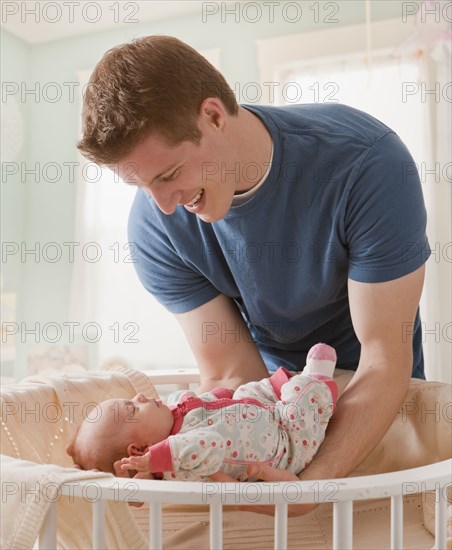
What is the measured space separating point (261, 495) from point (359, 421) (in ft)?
1.36

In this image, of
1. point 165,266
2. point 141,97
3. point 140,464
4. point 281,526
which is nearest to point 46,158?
point 165,266

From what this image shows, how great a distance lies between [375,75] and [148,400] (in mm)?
2813

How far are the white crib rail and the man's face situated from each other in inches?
19.9

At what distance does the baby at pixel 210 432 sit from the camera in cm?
93

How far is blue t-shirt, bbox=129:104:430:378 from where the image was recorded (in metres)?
1.16

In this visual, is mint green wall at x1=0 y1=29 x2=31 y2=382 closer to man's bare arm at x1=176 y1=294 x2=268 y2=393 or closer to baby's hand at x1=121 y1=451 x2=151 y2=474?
man's bare arm at x1=176 y1=294 x2=268 y2=393

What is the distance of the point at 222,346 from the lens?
1410 millimetres

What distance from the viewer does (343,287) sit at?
131cm

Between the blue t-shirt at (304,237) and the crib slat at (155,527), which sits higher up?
the blue t-shirt at (304,237)

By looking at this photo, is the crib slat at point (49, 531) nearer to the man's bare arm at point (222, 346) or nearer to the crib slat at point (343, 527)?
the crib slat at point (343, 527)

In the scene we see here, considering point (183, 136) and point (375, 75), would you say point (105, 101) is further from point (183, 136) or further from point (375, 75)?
point (375, 75)

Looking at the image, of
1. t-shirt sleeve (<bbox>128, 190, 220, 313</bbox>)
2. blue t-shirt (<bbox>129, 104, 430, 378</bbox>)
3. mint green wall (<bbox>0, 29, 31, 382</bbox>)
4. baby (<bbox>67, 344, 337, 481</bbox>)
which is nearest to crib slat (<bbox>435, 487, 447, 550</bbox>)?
baby (<bbox>67, 344, 337, 481</bbox>)

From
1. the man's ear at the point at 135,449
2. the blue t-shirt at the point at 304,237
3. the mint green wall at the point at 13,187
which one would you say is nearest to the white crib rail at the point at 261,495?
the man's ear at the point at 135,449

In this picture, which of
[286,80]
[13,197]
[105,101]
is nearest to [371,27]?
[286,80]
